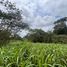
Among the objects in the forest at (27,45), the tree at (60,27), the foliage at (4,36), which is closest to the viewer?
the forest at (27,45)

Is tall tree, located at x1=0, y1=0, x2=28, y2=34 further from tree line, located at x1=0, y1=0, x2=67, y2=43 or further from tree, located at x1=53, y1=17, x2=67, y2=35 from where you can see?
tree, located at x1=53, y1=17, x2=67, y2=35

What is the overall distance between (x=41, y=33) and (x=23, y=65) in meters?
16.4

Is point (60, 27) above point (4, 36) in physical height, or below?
above

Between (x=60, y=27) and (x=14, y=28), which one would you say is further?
(x=60, y=27)

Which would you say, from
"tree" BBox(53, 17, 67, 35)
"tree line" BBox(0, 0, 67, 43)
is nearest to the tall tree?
"tree line" BBox(0, 0, 67, 43)

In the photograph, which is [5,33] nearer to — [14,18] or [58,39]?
[14,18]

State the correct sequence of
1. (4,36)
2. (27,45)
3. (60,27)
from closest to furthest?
(27,45), (4,36), (60,27)

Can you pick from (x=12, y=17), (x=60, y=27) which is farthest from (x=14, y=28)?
(x=60, y=27)

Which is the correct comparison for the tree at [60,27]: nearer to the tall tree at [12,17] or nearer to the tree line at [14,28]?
the tree line at [14,28]

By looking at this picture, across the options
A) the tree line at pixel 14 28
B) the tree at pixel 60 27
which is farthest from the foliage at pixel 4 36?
the tree at pixel 60 27

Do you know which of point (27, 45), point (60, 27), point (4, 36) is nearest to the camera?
point (27, 45)

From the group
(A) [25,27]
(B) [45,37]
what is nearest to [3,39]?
(A) [25,27]

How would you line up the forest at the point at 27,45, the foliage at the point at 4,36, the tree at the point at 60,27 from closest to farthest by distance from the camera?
the forest at the point at 27,45 → the foliage at the point at 4,36 → the tree at the point at 60,27

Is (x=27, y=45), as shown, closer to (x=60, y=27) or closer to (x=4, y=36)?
(x=4, y=36)
